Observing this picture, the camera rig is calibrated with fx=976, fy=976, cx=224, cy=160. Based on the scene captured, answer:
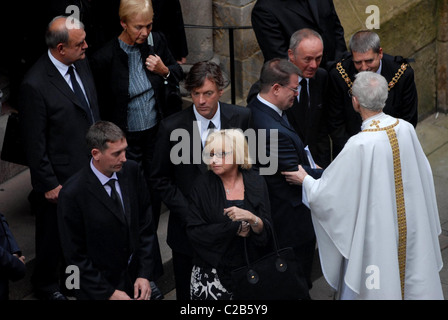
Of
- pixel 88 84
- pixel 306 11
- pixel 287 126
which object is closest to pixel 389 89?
pixel 306 11

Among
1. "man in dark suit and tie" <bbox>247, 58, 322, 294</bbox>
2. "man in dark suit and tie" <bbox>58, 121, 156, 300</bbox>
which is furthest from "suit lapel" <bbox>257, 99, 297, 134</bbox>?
"man in dark suit and tie" <bbox>58, 121, 156, 300</bbox>

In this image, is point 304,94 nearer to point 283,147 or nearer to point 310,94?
point 310,94

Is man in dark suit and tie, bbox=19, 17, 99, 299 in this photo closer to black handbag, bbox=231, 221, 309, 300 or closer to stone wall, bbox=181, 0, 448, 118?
black handbag, bbox=231, 221, 309, 300

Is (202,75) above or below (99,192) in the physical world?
above

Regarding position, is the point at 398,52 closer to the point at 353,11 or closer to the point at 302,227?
the point at 353,11

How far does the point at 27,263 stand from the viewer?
701 centimetres

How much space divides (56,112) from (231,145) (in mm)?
1270

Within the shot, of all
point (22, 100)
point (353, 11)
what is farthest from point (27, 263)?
point (353, 11)

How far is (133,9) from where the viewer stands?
6762 millimetres

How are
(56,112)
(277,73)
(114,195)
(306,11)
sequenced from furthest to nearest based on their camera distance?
(306,11) → (56,112) → (277,73) → (114,195)

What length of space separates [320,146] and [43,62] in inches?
91.4

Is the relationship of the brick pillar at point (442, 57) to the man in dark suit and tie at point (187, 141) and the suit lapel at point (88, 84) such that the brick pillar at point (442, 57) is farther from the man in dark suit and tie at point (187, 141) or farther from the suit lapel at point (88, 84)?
the suit lapel at point (88, 84)

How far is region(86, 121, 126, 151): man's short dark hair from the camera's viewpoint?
18.9ft

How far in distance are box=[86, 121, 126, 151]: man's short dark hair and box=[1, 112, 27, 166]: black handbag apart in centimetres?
124
